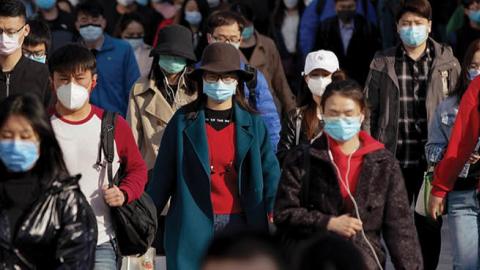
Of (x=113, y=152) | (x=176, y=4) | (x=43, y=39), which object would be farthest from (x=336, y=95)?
(x=176, y=4)

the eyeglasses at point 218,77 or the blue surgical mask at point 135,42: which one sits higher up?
the eyeglasses at point 218,77

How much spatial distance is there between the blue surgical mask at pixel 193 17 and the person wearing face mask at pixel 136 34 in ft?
2.16

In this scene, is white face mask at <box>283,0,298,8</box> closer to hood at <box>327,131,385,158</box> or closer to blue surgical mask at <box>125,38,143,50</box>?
blue surgical mask at <box>125,38,143,50</box>

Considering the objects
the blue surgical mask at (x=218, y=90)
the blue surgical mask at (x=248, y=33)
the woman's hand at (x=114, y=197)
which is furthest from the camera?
the blue surgical mask at (x=248, y=33)

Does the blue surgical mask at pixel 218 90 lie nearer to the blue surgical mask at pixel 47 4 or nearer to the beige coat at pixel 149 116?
the beige coat at pixel 149 116

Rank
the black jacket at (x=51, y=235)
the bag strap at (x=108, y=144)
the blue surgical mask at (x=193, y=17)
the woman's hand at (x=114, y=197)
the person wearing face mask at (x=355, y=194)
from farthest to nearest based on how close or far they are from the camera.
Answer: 1. the blue surgical mask at (x=193, y=17)
2. the bag strap at (x=108, y=144)
3. the woman's hand at (x=114, y=197)
4. the person wearing face mask at (x=355, y=194)
5. the black jacket at (x=51, y=235)

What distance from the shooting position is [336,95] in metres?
7.76

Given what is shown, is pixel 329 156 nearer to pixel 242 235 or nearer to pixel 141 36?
pixel 242 235

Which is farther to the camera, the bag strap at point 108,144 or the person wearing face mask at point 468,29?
the person wearing face mask at point 468,29

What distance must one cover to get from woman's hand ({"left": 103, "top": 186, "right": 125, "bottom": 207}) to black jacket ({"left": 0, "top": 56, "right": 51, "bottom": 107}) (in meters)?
1.55

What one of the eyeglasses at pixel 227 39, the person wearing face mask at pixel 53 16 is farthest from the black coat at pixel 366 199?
the person wearing face mask at pixel 53 16

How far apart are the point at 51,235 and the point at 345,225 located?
1484 millimetres

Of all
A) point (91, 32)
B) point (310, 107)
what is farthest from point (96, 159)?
point (91, 32)

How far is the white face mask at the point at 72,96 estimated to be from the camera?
26.2 ft
